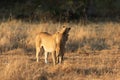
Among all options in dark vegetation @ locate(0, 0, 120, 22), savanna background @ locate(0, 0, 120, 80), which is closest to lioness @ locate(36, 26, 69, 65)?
savanna background @ locate(0, 0, 120, 80)

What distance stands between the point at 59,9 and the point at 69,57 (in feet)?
37.5

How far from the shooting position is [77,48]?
49.8 ft

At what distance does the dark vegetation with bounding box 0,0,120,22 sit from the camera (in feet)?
81.5

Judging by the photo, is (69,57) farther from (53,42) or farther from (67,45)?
(53,42)

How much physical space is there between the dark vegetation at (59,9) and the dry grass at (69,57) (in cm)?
442

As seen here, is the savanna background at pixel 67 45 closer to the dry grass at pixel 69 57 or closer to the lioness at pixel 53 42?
the dry grass at pixel 69 57

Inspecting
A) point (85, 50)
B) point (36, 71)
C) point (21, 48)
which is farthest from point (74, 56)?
point (36, 71)

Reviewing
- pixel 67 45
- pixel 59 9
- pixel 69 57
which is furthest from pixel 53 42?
pixel 59 9

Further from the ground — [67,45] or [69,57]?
[67,45]

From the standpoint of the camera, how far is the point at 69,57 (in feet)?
45.2

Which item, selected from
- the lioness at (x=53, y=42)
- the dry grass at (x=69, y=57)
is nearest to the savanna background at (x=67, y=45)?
the dry grass at (x=69, y=57)

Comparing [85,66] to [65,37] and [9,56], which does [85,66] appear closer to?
[65,37]

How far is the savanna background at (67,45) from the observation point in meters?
10.7

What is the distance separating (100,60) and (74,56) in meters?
1.23
